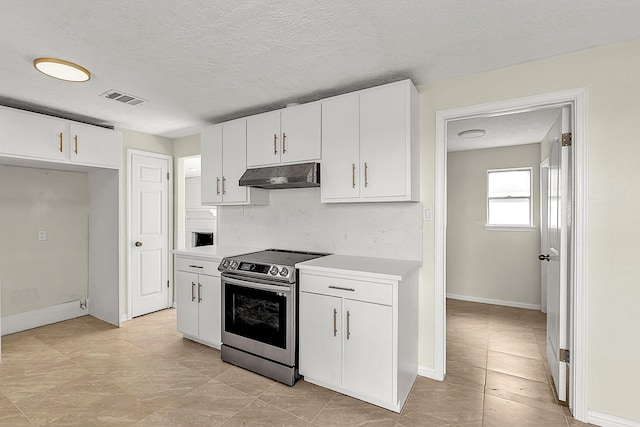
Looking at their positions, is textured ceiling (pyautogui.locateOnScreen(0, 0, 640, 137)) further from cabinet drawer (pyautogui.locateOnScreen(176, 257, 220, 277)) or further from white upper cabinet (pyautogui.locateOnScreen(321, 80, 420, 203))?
cabinet drawer (pyautogui.locateOnScreen(176, 257, 220, 277))

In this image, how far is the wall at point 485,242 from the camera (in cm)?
459

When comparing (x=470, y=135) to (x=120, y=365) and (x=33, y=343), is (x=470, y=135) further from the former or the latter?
(x=33, y=343)

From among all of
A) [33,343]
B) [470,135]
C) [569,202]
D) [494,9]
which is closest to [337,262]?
[569,202]

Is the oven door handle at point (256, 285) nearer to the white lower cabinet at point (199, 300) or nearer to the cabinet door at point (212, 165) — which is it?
the white lower cabinet at point (199, 300)

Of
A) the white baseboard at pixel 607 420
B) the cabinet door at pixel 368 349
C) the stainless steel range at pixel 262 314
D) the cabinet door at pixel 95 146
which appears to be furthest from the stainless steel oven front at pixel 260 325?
the cabinet door at pixel 95 146

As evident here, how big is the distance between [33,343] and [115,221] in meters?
1.46

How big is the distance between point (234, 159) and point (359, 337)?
2163 millimetres

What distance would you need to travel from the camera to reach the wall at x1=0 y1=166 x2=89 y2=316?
363 cm

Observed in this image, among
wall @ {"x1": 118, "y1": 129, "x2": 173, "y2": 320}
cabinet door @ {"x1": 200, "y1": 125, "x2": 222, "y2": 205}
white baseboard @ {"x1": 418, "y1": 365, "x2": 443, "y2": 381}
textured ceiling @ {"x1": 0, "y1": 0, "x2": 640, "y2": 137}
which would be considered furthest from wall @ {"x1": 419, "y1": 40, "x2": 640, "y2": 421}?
wall @ {"x1": 118, "y1": 129, "x2": 173, "y2": 320}

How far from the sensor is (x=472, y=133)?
4.02 meters

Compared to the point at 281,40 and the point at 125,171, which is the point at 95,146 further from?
the point at 281,40

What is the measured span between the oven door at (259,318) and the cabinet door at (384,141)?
107 centimetres

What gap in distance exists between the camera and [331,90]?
280 cm

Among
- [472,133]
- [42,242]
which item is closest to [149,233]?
[42,242]
